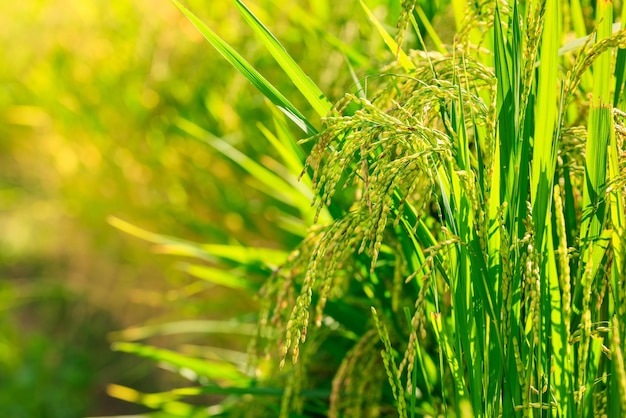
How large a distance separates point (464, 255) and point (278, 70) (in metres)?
1.90

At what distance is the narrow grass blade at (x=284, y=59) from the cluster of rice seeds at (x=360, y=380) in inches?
16.8

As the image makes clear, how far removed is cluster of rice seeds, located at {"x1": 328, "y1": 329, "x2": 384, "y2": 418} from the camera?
126 cm

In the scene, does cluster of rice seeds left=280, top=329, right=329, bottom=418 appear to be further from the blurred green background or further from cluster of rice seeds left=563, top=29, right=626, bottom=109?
the blurred green background

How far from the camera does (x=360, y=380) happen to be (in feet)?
4.39

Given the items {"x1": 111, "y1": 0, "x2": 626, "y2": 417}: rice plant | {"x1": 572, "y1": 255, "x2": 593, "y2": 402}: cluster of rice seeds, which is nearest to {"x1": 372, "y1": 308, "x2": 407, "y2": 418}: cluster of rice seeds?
{"x1": 111, "y1": 0, "x2": 626, "y2": 417}: rice plant

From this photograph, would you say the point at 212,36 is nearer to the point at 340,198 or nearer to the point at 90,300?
the point at 340,198

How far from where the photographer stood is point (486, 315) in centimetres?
95

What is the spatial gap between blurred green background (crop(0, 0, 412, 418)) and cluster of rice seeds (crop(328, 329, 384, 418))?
2.58 ft

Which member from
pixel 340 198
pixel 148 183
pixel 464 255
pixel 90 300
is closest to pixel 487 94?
pixel 464 255

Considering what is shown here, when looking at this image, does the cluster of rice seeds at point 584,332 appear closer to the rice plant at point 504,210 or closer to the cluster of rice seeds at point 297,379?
the rice plant at point 504,210

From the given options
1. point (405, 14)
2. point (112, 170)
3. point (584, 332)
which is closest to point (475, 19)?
point (405, 14)

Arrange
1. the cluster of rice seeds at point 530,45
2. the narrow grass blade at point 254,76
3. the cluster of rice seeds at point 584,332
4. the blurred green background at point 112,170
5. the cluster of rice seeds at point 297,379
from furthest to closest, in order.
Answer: the blurred green background at point 112,170 → the cluster of rice seeds at point 297,379 → the narrow grass blade at point 254,76 → the cluster of rice seeds at point 530,45 → the cluster of rice seeds at point 584,332

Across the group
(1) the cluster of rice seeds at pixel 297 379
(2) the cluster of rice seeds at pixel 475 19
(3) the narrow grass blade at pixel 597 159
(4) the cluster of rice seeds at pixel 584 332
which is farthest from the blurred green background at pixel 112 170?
(4) the cluster of rice seeds at pixel 584 332

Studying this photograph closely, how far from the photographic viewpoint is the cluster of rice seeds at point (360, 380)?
1262mm
